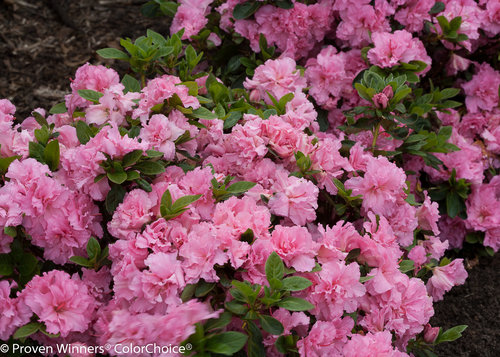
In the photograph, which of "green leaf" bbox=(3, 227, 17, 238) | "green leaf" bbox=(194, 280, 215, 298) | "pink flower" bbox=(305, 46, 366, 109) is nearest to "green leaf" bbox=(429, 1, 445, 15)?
"pink flower" bbox=(305, 46, 366, 109)

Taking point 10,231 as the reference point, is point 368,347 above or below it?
below

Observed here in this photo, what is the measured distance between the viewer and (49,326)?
138cm

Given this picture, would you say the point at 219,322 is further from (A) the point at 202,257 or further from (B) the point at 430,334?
(B) the point at 430,334

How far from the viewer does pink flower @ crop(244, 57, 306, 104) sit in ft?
7.04

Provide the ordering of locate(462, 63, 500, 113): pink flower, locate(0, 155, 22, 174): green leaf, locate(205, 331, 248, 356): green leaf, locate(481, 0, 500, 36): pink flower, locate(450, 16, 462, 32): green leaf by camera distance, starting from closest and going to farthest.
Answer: locate(205, 331, 248, 356): green leaf < locate(0, 155, 22, 174): green leaf < locate(450, 16, 462, 32): green leaf < locate(481, 0, 500, 36): pink flower < locate(462, 63, 500, 113): pink flower

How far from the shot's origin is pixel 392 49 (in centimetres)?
219

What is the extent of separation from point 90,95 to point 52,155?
29 centimetres

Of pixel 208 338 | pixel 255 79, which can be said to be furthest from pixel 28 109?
pixel 208 338

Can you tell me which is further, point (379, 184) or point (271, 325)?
point (379, 184)

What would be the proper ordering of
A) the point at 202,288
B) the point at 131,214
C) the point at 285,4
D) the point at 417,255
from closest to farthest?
the point at 202,288
the point at 131,214
the point at 417,255
the point at 285,4

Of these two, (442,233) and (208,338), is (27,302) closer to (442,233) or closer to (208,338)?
(208,338)

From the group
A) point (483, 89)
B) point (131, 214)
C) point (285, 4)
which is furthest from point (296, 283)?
point (483, 89)

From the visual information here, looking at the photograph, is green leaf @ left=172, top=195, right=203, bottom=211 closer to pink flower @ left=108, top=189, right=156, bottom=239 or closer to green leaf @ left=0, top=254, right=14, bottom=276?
pink flower @ left=108, top=189, right=156, bottom=239

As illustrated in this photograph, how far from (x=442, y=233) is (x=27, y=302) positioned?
1.89 m
